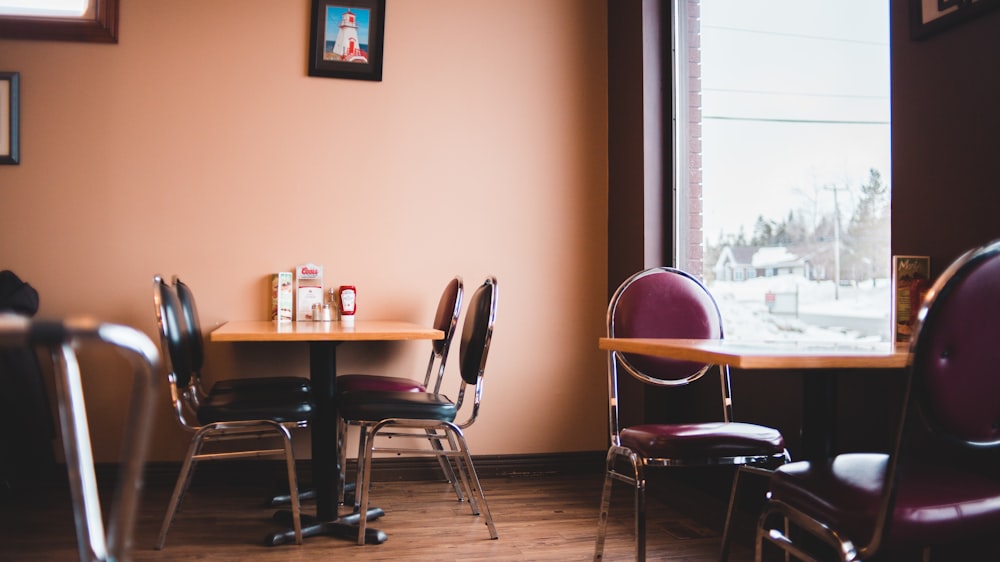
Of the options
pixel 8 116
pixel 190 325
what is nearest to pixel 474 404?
pixel 190 325

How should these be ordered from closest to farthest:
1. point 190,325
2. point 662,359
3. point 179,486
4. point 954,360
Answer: point 954,360, point 662,359, point 179,486, point 190,325

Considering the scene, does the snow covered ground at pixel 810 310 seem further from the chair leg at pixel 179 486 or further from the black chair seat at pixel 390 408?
the chair leg at pixel 179 486

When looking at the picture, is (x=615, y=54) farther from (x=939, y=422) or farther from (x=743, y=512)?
(x=939, y=422)

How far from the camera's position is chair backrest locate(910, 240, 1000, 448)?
123 cm

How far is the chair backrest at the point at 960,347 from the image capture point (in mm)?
1233

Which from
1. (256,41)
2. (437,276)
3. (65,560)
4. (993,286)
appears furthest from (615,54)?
(65,560)

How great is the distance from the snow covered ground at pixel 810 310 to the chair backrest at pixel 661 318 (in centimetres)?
13

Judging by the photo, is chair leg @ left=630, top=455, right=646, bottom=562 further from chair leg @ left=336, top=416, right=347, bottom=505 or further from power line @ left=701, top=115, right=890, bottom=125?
chair leg @ left=336, top=416, right=347, bottom=505

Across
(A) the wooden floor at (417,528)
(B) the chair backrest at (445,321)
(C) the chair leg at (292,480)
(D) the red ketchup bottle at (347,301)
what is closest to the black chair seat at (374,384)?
(B) the chair backrest at (445,321)

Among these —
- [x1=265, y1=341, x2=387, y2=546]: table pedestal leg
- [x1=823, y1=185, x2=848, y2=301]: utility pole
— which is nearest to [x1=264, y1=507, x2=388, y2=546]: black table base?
[x1=265, y1=341, x2=387, y2=546]: table pedestal leg

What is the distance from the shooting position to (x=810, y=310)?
2654 millimetres

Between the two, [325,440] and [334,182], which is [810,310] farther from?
[334,182]

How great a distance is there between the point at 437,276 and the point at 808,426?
2372 mm

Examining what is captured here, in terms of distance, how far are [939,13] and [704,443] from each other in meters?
1.26
